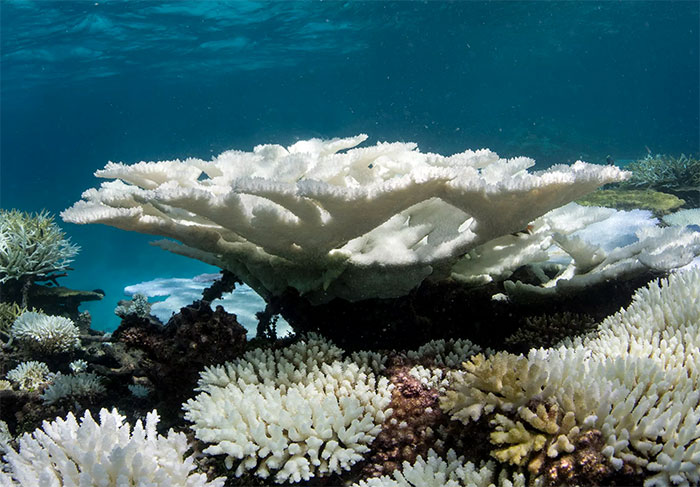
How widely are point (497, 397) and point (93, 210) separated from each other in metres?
3.00

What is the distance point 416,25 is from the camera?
45.4m

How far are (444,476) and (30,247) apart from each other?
861 cm

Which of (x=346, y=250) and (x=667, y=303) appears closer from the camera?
(x=667, y=303)

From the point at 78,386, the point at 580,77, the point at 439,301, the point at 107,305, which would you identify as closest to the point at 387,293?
the point at 439,301

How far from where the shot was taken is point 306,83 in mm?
64625

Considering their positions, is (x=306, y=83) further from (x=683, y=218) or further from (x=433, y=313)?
(x=433, y=313)

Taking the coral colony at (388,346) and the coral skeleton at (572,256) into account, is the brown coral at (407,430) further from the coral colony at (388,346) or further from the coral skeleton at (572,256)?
the coral skeleton at (572,256)

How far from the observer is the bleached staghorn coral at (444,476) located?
2010 millimetres

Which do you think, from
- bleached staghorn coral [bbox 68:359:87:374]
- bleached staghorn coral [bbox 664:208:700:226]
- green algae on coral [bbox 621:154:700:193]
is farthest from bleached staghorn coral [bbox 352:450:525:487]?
green algae on coral [bbox 621:154:700:193]

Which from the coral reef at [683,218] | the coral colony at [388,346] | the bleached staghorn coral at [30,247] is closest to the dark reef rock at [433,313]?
the coral colony at [388,346]

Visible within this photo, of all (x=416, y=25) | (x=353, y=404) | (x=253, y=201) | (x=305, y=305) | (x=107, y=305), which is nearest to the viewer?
(x=353, y=404)

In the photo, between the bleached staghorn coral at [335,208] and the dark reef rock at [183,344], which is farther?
the dark reef rock at [183,344]

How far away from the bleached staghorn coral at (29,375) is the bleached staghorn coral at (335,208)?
9.03 ft

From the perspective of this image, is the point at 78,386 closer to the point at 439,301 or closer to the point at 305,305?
the point at 305,305
